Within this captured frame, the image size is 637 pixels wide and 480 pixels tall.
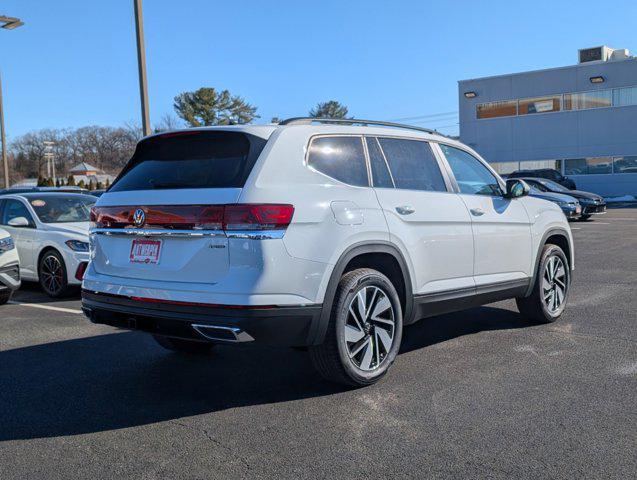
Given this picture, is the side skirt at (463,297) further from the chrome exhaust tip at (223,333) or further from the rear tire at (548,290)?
the chrome exhaust tip at (223,333)

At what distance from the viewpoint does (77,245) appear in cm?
930

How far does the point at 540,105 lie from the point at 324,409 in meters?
37.0

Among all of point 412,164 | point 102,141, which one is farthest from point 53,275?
point 102,141

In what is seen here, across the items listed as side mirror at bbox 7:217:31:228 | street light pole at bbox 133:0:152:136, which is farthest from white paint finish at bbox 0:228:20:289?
street light pole at bbox 133:0:152:136

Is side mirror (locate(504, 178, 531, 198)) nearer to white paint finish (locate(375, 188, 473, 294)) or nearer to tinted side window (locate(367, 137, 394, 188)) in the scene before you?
white paint finish (locate(375, 188, 473, 294))

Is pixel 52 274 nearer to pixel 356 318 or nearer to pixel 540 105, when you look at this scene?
pixel 356 318

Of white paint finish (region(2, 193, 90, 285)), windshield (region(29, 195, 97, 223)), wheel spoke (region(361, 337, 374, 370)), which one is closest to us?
wheel spoke (region(361, 337, 374, 370))

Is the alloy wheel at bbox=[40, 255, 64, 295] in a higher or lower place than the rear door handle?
lower

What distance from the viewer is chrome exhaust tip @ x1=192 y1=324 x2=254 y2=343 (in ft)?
13.2

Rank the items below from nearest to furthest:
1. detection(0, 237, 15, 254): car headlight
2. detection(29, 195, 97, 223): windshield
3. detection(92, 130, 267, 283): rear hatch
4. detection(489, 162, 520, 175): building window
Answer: detection(92, 130, 267, 283): rear hatch
detection(0, 237, 15, 254): car headlight
detection(29, 195, 97, 223): windshield
detection(489, 162, 520, 175): building window

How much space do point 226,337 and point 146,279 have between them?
2.47 ft

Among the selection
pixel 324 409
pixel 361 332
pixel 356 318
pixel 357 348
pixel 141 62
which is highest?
pixel 141 62

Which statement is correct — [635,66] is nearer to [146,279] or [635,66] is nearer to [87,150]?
[146,279]

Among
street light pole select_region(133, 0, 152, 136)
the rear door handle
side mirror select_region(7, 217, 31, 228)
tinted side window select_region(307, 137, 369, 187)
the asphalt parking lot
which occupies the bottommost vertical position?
the asphalt parking lot
